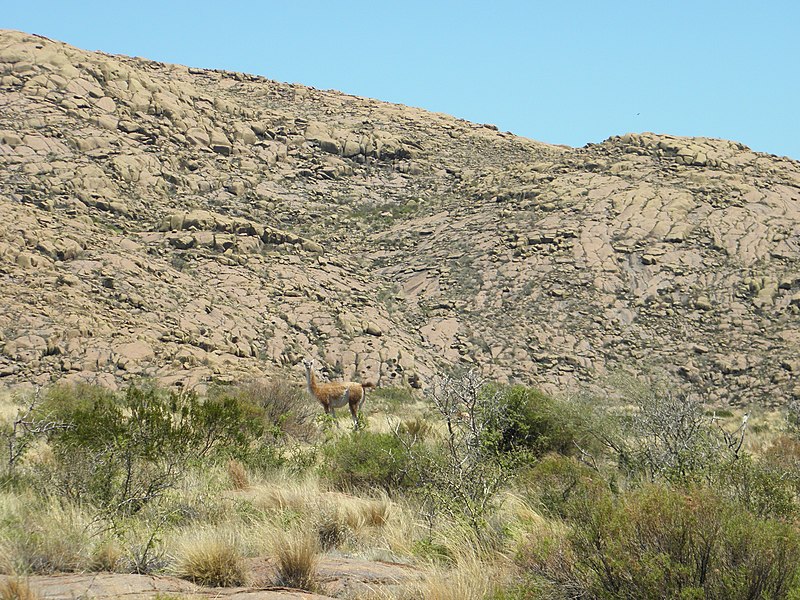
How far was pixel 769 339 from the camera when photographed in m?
34.6

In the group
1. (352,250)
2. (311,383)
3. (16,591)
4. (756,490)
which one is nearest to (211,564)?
(16,591)

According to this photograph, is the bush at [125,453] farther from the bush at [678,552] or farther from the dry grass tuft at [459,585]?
the bush at [678,552]

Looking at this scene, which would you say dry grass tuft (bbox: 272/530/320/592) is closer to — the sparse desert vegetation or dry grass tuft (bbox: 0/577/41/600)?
the sparse desert vegetation

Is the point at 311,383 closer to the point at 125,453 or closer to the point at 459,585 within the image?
the point at 125,453

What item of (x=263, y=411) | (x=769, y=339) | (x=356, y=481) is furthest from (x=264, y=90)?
(x=356, y=481)

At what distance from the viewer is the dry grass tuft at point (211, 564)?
6172 mm

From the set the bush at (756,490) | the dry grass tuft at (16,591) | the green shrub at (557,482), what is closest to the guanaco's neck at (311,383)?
the green shrub at (557,482)

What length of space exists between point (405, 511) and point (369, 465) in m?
1.64

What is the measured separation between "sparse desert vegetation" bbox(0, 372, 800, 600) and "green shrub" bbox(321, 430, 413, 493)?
0.10 feet

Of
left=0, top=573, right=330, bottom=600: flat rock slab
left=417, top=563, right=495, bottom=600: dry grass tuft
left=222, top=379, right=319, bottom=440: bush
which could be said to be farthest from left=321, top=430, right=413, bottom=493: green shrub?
left=222, top=379, right=319, bottom=440: bush

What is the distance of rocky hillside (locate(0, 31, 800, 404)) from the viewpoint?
29.0 m

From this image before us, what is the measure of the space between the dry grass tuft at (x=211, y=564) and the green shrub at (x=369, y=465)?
142 inches

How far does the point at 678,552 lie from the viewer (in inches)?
201

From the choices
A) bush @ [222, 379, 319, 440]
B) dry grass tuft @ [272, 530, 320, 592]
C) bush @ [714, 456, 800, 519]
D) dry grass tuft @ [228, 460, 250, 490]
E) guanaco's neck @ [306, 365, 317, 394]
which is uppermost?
bush @ [714, 456, 800, 519]
